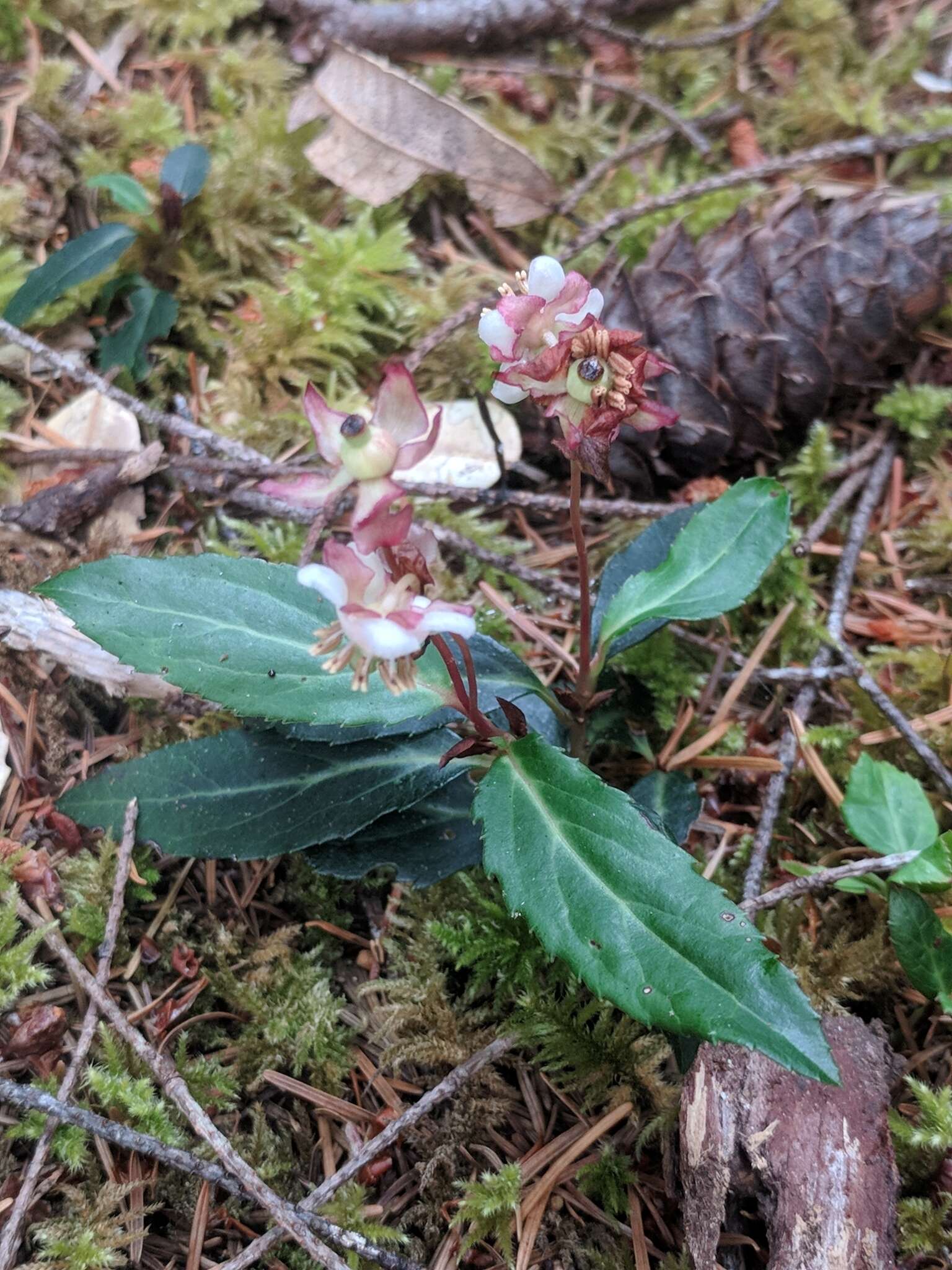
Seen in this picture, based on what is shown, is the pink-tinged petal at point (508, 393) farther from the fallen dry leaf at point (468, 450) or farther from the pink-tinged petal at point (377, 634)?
the fallen dry leaf at point (468, 450)

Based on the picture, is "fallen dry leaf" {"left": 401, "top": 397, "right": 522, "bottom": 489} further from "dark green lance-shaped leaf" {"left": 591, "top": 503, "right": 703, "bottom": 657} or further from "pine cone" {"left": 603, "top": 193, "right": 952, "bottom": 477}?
"dark green lance-shaped leaf" {"left": 591, "top": 503, "right": 703, "bottom": 657}

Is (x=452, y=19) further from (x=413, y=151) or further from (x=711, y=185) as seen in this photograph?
(x=711, y=185)

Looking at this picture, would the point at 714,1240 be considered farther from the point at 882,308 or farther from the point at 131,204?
the point at 131,204

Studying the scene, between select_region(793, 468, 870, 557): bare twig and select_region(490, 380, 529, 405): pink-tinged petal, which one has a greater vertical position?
select_region(490, 380, 529, 405): pink-tinged petal

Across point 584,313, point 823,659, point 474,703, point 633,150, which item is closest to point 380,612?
point 474,703

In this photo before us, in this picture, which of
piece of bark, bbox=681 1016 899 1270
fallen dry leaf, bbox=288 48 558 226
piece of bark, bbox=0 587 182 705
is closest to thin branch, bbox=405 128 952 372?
fallen dry leaf, bbox=288 48 558 226

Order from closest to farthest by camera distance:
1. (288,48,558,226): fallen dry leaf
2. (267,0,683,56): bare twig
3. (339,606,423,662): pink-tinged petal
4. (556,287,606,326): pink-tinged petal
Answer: (339,606,423,662): pink-tinged petal < (556,287,606,326): pink-tinged petal < (288,48,558,226): fallen dry leaf < (267,0,683,56): bare twig
